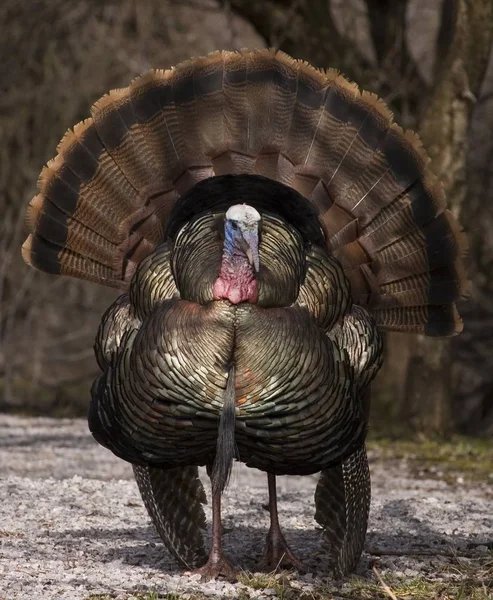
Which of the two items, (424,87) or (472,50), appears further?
(424,87)

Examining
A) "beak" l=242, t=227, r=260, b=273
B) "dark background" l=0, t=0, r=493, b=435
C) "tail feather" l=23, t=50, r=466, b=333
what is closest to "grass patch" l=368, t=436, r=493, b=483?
"dark background" l=0, t=0, r=493, b=435

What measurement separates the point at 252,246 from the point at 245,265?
8cm

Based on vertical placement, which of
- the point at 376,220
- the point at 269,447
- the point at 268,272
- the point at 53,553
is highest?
the point at 376,220

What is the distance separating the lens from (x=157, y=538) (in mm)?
6133

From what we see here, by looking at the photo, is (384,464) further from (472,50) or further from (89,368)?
(89,368)

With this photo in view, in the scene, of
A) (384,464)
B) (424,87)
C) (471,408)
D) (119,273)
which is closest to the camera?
(119,273)

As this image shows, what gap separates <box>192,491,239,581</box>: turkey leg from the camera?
5188 mm

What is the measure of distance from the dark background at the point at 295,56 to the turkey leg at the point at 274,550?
5.73m

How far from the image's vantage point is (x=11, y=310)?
13.8m

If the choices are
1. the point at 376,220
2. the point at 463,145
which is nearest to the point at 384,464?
the point at 463,145

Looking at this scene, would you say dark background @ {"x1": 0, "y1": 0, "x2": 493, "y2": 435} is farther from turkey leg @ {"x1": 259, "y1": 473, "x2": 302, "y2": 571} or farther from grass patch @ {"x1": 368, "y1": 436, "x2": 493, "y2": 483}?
turkey leg @ {"x1": 259, "y1": 473, "x2": 302, "y2": 571}

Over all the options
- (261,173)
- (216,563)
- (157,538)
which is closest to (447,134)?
(261,173)

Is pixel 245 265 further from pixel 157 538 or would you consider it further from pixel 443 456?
pixel 443 456

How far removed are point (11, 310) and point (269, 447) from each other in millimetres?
9436
